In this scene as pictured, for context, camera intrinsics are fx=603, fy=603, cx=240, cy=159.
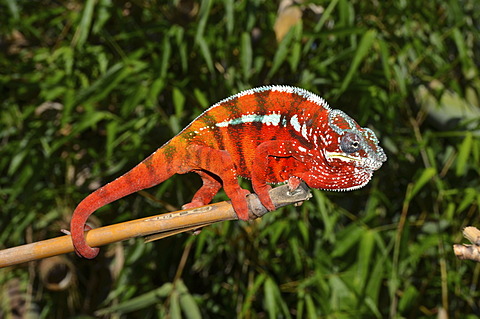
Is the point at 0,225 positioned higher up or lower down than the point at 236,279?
lower down

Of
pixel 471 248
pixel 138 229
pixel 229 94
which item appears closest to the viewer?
pixel 138 229

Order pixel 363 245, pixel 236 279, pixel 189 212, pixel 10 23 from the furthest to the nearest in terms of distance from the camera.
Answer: pixel 10 23
pixel 236 279
pixel 363 245
pixel 189 212

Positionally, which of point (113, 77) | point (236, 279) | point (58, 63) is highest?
point (113, 77)

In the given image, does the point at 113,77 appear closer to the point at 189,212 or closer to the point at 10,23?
the point at 10,23

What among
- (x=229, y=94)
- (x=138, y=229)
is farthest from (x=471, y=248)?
(x=229, y=94)

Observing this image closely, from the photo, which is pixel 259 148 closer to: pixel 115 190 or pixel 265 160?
pixel 265 160

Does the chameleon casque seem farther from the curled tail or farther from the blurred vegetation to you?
the blurred vegetation

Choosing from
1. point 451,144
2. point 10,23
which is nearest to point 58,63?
point 10,23
